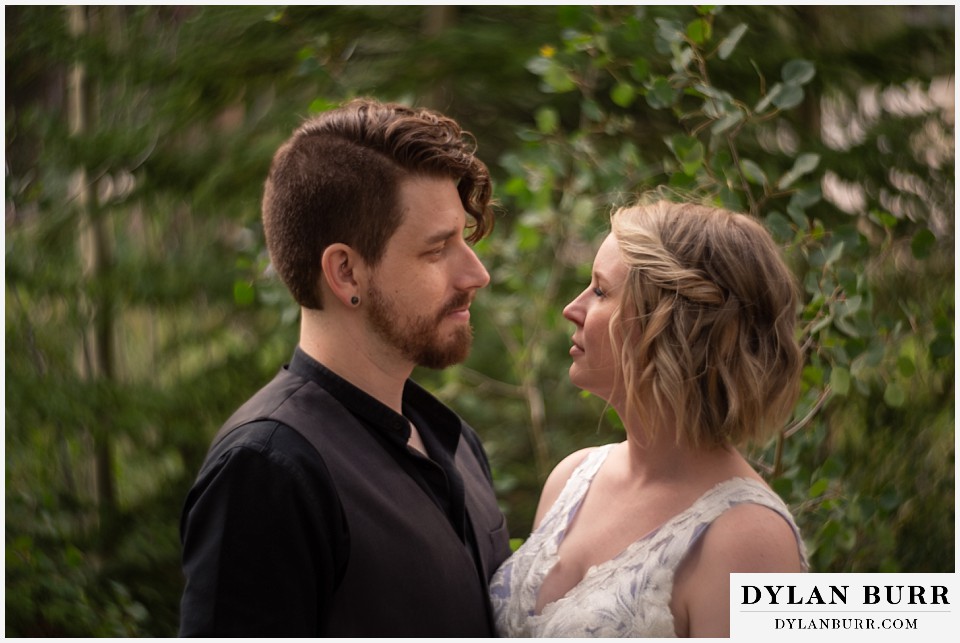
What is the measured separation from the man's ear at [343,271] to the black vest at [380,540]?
16cm

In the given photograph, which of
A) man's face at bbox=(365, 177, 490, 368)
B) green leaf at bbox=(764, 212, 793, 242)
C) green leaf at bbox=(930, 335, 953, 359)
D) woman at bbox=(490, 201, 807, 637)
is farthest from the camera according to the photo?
green leaf at bbox=(930, 335, 953, 359)

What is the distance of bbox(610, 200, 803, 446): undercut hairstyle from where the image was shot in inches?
64.1

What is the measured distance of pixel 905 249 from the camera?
2904 mm

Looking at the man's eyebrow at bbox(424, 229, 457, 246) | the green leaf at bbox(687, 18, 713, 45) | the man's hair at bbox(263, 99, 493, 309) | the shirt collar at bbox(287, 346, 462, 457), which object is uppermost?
the green leaf at bbox(687, 18, 713, 45)

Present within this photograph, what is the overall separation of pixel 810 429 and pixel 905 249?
831 millimetres

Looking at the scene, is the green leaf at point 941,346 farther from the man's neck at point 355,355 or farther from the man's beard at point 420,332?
the man's neck at point 355,355

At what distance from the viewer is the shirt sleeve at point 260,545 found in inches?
54.9

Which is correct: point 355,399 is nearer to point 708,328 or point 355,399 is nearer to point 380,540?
point 380,540

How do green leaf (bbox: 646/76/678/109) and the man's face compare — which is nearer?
the man's face

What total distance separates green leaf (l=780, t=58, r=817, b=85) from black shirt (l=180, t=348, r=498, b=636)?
1407mm

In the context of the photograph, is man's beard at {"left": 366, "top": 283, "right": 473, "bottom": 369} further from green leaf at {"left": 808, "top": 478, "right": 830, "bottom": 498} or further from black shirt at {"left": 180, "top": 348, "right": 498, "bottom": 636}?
green leaf at {"left": 808, "top": 478, "right": 830, "bottom": 498}

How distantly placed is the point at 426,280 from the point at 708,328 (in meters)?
0.48

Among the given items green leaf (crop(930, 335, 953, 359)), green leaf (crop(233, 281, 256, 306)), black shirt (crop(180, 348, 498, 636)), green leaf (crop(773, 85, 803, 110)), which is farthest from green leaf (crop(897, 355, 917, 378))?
green leaf (crop(233, 281, 256, 306))

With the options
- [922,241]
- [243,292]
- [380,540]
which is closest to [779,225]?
[922,241]
